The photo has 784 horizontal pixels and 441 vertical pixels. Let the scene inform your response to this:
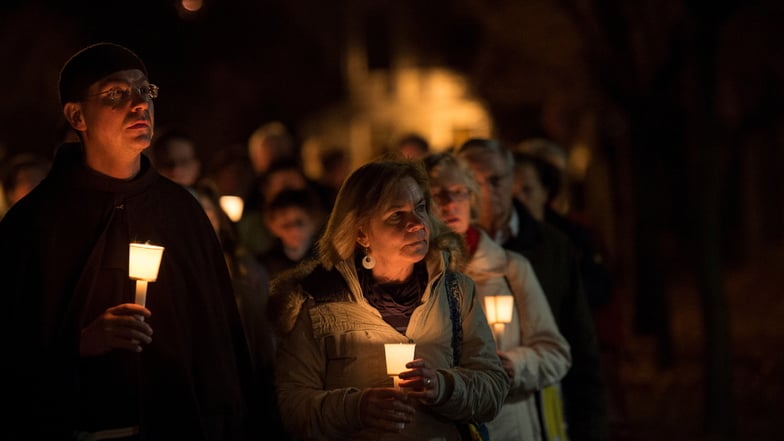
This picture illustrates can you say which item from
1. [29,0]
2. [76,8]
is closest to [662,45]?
[29,0]

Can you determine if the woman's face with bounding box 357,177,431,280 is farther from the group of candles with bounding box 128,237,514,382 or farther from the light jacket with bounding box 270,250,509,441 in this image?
the group of candles with bounding box 128,237,514,382

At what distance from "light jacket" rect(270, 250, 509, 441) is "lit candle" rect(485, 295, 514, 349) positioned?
70 cm

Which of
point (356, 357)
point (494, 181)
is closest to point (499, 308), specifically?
point (356, 357)

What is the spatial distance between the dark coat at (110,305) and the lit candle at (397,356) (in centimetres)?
67

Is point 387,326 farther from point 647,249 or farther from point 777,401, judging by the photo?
point 647,249

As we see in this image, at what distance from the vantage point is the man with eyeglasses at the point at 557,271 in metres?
6.67

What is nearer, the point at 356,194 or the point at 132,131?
the point at 132,131

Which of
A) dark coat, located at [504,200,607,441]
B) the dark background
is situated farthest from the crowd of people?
the dark background

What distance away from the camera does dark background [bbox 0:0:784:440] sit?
12164mm

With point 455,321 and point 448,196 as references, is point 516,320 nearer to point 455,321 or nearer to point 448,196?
point 448,196

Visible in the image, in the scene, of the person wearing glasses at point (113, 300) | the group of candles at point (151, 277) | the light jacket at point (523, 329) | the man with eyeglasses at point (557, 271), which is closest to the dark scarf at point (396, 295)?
the group of candles at point (151, 277)

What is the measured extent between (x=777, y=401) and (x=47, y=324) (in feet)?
37.2

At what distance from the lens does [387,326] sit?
4867mm

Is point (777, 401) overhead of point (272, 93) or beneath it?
beneath
